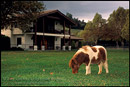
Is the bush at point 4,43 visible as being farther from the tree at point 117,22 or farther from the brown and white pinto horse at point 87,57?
the tree at point 117,22

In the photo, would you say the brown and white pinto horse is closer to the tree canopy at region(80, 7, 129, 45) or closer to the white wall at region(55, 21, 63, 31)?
the white wall at region(55, 21, 63, 31)

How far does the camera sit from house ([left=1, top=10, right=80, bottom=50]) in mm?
36875

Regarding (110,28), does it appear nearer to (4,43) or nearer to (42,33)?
(42,33)

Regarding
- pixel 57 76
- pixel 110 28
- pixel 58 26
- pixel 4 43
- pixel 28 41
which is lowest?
pixel 57 76

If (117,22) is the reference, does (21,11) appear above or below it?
below

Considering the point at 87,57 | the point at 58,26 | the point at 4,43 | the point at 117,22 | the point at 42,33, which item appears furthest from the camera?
the point at 117,22

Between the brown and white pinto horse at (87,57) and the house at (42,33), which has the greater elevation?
the house at (42,33)

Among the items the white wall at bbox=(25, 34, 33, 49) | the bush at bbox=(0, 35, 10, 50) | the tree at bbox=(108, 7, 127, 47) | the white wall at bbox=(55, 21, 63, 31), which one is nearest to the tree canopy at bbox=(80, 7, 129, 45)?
the tree at bbox=(108, 7, 127, 47)

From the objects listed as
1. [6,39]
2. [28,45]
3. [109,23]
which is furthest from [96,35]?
[6,39]

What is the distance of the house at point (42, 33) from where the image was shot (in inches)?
1452

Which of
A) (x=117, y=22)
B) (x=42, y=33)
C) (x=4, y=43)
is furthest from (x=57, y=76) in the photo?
(x=117, y=22)

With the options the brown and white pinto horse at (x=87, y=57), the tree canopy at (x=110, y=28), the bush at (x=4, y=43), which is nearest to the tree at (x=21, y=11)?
the bush at (x=4, y=43)

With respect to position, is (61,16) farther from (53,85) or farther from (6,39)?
(53,85)

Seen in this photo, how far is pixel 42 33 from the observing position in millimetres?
37812
